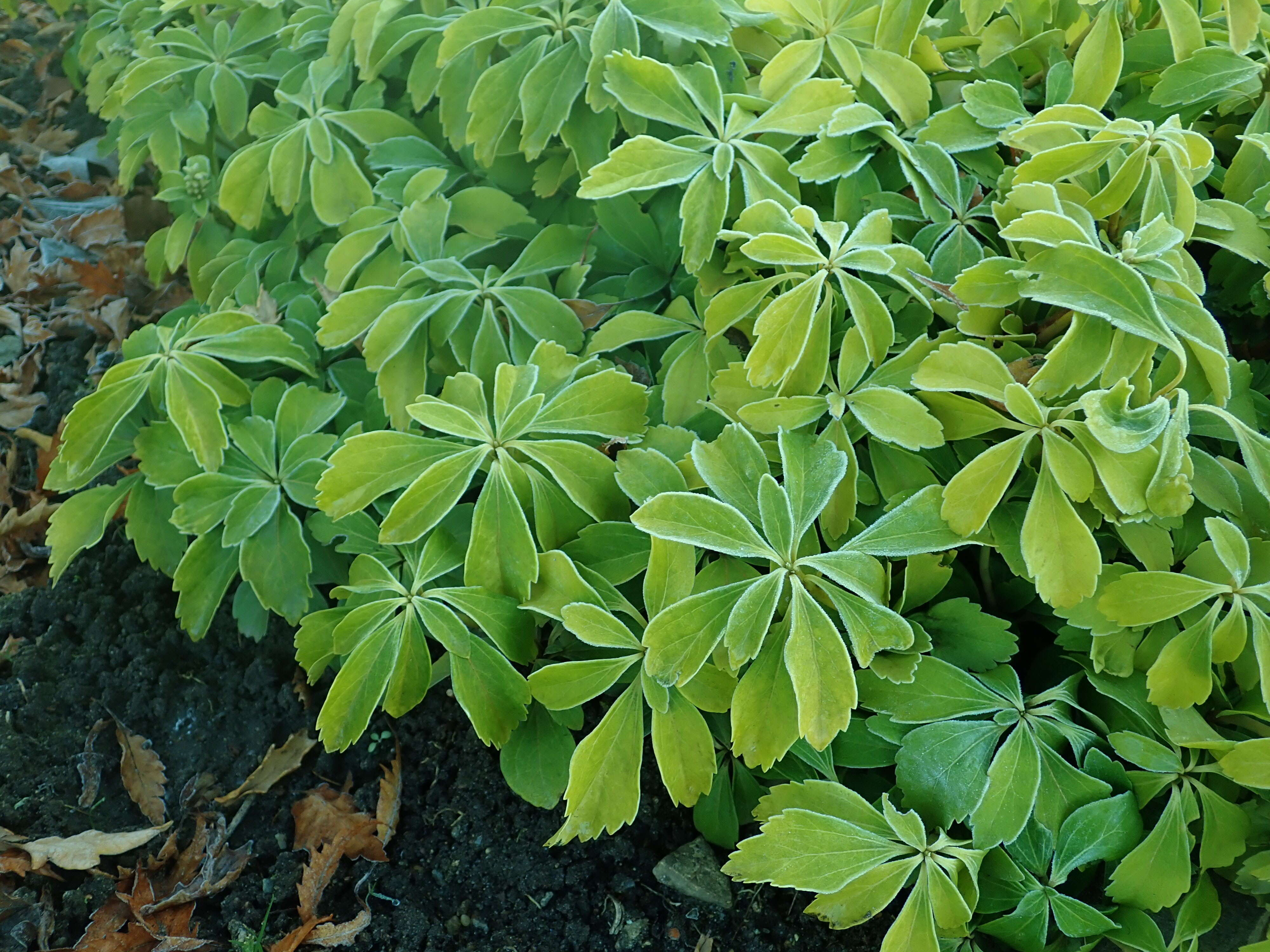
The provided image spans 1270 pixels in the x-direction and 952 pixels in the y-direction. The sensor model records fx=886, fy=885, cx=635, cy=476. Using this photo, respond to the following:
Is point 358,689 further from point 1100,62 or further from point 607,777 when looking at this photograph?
point 1100,62

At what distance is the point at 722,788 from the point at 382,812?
58 centimetres

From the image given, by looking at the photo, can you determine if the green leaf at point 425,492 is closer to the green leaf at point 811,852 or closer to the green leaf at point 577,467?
the green leaf at point 577,467

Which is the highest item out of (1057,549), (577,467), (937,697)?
(1057,549)

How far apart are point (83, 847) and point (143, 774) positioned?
0.14 m

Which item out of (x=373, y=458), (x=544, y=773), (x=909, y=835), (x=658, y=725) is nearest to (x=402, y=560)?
(x=373, y=458)

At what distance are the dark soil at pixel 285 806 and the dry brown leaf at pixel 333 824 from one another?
0.06 feet

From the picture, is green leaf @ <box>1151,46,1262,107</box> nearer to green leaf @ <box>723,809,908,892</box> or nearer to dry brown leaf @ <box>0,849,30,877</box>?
green leaf @ <box>723,809,908,892</box>

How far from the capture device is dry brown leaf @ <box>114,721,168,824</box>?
4.89ft

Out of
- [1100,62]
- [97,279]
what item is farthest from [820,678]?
[97,279]

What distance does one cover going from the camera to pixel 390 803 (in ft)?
4.74

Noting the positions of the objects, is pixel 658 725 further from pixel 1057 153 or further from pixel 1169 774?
pixel 1057 153

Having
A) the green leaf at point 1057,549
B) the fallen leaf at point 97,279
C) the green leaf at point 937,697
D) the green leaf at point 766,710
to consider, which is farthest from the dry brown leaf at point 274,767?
the fallen leaf at point 97,279

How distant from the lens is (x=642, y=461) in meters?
1.12

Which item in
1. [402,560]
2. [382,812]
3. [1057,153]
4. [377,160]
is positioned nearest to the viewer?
[1057,153]
